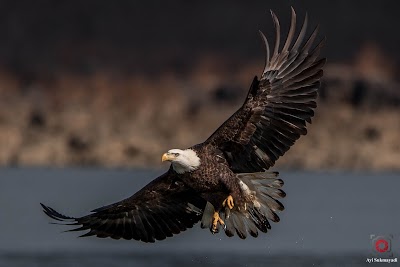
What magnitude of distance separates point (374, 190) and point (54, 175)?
7.14 meters

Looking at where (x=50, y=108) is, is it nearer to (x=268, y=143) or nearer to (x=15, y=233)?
(x=15, y=233)

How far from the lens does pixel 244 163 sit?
42.2 feet

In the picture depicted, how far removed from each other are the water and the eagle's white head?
197 inches

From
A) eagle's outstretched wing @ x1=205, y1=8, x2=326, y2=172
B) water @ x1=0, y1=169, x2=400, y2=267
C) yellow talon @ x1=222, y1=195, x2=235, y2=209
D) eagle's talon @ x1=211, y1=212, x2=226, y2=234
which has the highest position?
water @ x1=0, y1=169, x2=400, y2=267

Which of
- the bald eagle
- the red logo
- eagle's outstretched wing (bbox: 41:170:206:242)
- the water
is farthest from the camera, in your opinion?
the water

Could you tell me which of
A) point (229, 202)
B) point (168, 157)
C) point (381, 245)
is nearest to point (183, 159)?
point (168, 157)

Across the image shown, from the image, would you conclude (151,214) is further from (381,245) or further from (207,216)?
(381,245)

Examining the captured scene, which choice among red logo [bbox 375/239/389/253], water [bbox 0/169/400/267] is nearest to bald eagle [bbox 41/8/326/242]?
water [bbox 0/169/400/267]

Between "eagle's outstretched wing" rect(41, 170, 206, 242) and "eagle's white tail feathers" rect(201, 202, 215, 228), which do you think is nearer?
"eagle's white tail feathers" rect(201, 202, 215, 228)

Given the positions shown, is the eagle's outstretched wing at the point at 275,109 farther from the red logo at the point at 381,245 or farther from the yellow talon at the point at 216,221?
the red logo at the point at 381,245

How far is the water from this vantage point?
1794 cm

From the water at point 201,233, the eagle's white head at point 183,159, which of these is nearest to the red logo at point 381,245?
the water at point 201,233

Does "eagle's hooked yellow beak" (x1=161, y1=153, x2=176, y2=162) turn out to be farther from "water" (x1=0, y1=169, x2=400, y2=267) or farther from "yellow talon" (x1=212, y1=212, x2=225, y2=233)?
"water" (x1=0, y1=169, x2=400, y2=267)

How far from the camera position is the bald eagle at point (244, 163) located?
12648 millimetres
